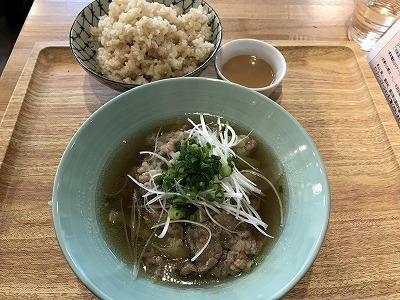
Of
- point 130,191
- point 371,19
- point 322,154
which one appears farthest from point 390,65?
point 130,191

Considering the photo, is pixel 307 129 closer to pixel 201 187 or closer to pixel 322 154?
pixel 322 154

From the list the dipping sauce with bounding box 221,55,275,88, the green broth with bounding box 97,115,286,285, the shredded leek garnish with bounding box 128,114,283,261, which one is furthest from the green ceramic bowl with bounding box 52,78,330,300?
the dipping sauce with bounding box 221,55,275,88

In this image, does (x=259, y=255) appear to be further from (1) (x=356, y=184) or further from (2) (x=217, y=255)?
(1) (x=356, y=184)

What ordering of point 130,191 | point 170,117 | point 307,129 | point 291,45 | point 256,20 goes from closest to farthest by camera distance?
point 130,191 < point 170,117 < point 307,129 < point 291,45 < point 256,20

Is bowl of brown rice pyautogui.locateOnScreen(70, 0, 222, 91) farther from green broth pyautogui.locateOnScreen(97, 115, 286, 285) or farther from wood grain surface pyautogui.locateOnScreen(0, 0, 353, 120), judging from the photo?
wood grain surface pyautogui.locateOnScreen(0, 0, 353, 120)

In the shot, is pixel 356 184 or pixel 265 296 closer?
pixel 265 296

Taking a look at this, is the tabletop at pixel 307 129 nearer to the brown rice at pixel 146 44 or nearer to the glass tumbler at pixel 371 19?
the glass tumbler at pixel 371 19

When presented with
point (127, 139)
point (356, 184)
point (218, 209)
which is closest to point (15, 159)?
point (127, 139)
